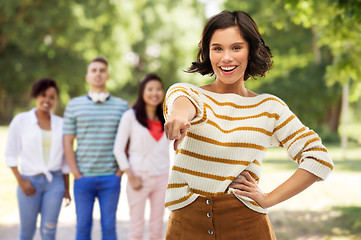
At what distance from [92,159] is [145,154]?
58 centimetres

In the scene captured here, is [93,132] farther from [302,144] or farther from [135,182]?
[302,144]

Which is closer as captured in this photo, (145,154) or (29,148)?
(29,148)

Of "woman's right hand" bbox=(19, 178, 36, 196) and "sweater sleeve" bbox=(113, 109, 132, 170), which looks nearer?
"woman's right hand" bbox=(19, 178, 36, 196)

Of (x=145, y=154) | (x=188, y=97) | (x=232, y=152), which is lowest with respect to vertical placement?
(x=145, y=154)

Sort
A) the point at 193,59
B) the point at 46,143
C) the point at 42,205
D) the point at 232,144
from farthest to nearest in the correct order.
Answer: the point at 193,59 → the point at 46,143 → the point at 42,205 → the point at 232,144

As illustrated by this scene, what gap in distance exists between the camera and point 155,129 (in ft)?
17.1

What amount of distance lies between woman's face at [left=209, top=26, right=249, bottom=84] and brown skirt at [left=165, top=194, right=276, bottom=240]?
0.57m

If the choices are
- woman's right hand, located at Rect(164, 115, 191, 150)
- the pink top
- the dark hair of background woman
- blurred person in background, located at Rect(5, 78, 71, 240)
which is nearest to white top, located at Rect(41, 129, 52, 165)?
blurred person in background, located at Rect(5, 78, 71, 240)

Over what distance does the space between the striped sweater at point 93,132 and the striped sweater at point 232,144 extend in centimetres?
288

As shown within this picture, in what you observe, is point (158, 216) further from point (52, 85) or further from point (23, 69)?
point (23, 69)

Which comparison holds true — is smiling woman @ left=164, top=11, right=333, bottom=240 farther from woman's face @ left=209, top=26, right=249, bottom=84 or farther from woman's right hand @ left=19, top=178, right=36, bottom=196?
woman's right hand @ left=19, top=178, right=36, bottom=196

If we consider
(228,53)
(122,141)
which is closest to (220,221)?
(228,53)

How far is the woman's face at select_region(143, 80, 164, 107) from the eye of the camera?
205 inches

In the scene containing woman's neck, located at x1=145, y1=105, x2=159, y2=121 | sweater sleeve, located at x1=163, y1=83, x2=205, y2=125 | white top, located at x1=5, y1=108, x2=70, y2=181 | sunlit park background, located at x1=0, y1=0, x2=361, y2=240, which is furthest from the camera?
sunlit park background, located at x1=0, y1=0, x2=361, y2=240
